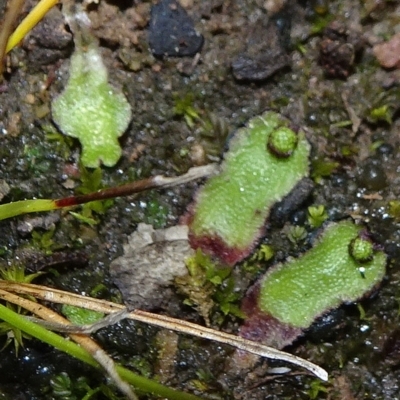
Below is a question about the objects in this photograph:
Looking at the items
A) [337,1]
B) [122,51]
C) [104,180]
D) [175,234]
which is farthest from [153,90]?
[337,1]

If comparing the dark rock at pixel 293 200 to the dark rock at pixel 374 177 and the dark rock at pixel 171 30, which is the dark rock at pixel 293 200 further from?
the dark rock at pixel 171 30

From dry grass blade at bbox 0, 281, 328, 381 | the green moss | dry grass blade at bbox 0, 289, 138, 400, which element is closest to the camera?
dry grass blade at bbox 0, 289, 138, 400

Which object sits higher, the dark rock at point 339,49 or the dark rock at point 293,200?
the dark rock at point 339,49

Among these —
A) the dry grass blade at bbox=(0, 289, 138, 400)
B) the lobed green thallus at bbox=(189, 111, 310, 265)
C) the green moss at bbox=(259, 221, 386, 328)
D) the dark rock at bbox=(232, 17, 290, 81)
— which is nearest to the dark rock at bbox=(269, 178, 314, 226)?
the lobed green thallus at bbox=(189, 111, 310, 265)

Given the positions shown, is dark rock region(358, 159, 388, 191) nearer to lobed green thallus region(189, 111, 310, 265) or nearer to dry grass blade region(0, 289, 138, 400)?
lobed green thallus region(189, 111, 310, 265)

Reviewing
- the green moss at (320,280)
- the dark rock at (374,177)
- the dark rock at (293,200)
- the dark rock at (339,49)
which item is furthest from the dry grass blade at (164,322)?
the dark rock at (339,49)

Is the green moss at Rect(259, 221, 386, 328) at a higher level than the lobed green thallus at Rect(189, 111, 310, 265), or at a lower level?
lower

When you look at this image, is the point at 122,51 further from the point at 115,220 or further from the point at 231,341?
the point at 231,341

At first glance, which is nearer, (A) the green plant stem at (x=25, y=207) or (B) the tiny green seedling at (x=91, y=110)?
(A) the green plant stem at (x=25, y=207)
